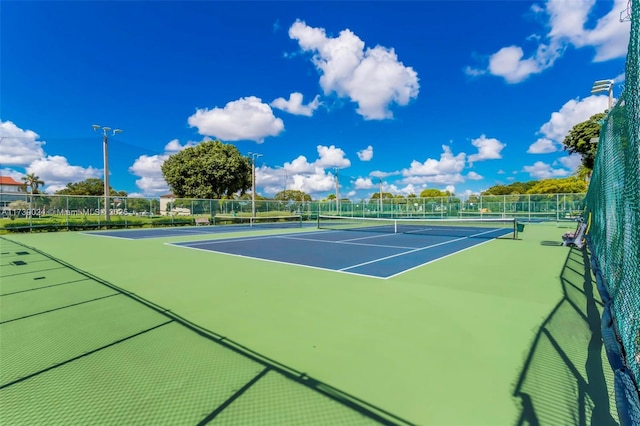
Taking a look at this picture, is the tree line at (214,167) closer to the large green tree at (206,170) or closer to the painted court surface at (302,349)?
the large green tree at (206,170)

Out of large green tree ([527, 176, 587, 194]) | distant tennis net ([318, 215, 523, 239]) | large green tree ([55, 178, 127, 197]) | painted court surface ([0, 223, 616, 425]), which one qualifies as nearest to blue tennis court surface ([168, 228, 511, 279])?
painted court surface ([0, 223, 616, 425])

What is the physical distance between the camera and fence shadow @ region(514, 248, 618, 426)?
2.39 metres

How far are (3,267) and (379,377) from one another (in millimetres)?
9422

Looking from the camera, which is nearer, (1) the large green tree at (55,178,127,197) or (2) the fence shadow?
(2) the fence shadow

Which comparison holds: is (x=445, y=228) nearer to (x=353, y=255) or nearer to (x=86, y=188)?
(x=353, y=255)

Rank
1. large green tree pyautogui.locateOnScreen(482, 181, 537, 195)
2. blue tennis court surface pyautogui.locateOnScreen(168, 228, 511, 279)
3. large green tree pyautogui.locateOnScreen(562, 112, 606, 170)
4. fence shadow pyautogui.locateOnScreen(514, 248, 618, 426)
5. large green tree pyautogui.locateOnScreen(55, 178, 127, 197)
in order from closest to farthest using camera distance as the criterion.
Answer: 1. fence shadow pyautogui.locateOnScreen(514, 248, 618, 426)
2. blue tennis court surface pyautogui.locateOnScreen(168, 228, 511, 279)
3. large green tree pyautogui.locateOnScreen(562, 112, 606, 170)
4. large green tree pyautogui.locateOnScreen(55, 178, 127, 197)
5. large green tree pyautogui.locateOnScreen(482, 181, 537, 195)

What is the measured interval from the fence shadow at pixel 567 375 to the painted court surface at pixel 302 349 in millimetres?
14

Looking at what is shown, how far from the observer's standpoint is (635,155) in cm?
328

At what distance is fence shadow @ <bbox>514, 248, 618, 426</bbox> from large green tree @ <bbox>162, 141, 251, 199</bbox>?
3210 centimetres

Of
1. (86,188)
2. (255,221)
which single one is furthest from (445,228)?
(86,188)

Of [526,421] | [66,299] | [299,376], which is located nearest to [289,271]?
[66,299]

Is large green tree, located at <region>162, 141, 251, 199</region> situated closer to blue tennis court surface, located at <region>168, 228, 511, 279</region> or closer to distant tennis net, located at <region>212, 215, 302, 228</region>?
distant tennis net, located at <region>212, 215, 302, 228</region>

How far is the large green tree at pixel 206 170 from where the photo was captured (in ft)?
108

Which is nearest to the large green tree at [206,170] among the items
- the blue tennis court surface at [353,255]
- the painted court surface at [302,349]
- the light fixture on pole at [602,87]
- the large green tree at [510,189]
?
the blue tennis court surface at [353,255]
